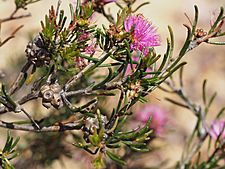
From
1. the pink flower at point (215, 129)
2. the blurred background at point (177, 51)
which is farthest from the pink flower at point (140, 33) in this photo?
the blurred background at point (177, 51)

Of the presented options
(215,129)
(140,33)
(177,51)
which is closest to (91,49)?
(140,33)

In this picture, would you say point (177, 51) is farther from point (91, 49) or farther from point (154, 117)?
point (91, 49)

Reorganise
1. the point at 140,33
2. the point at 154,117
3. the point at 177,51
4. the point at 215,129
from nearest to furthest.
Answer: the point at 140,33 → the point at 215,129 → the point at 154,117 → the point at 177,51

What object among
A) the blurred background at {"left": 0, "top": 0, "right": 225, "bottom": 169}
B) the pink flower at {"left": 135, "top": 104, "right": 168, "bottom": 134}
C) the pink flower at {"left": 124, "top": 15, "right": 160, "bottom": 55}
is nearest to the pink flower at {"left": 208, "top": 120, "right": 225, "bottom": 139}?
the pink flower at {"left": 135, "top": 104, "right": 168, "bottom": 134}

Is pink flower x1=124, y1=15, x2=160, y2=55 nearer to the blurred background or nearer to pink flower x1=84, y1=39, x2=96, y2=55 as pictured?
pink flower x1=84, y1=39, x2=96, y2=55

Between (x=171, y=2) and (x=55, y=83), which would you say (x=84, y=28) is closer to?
(x=55, y=83)

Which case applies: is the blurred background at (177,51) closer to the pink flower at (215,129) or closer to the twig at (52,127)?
the pink flower at (215,129)

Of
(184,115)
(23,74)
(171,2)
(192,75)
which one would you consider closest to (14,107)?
(23,74)

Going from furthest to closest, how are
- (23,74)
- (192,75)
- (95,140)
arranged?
(192,75)
(23,74)
(95,140)
